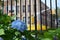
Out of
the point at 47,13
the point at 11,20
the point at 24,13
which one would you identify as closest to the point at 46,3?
the point at 47,13

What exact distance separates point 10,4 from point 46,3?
0.68 m

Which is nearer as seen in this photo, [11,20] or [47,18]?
[11,20]

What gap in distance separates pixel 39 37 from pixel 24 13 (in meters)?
3.22

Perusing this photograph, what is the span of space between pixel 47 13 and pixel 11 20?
3.01 metres

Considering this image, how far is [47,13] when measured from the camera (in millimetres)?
3775

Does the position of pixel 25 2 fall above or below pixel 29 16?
above

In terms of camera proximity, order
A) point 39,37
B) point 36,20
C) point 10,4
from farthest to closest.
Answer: point 10,4
point 36,20
point 39,37

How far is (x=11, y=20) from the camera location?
0.79 m

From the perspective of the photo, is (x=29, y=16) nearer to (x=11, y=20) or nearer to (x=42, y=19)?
(x=42, y=19)

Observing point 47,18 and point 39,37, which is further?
point 47,18

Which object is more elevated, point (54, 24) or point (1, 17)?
Result: point (1, 17)

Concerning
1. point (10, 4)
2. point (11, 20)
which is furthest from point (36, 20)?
point (11, 20)

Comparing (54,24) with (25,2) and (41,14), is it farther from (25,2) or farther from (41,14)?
(25,2)

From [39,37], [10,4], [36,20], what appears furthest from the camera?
[10,4]
